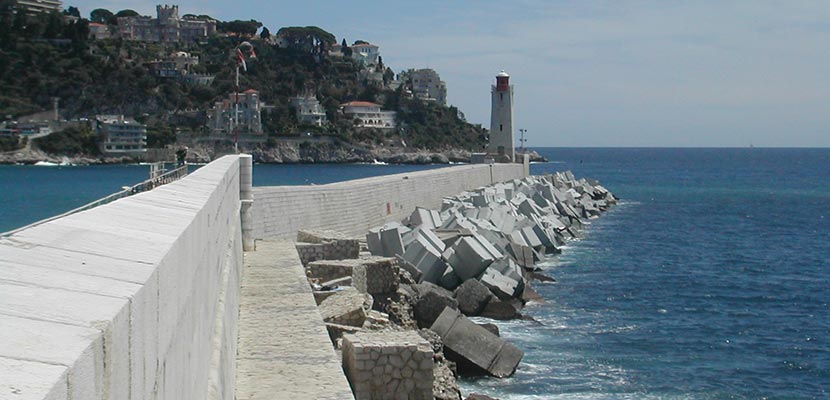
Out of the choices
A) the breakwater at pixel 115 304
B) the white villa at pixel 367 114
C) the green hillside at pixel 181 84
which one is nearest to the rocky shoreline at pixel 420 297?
the breakwater at pixel 115 304

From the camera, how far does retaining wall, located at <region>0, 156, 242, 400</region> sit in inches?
47.6

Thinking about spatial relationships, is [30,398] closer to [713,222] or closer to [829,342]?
[829,342]

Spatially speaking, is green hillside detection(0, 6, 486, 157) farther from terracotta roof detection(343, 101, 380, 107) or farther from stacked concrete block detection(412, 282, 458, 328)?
stacked concrete block detection(412, 282, 458, 328)

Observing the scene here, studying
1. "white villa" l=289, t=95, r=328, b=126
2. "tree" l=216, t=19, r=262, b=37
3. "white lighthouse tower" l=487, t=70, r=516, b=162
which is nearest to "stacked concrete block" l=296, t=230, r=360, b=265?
"white lighthouse tower" l=487, t=70, r=516, b=162

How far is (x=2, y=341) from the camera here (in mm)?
1204

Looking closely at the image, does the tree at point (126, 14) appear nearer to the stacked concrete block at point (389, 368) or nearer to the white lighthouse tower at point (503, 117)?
the white lighthouse tower at point (503, 117)

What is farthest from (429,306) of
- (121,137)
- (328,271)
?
(121,137)

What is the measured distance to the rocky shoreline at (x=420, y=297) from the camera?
8.37 m

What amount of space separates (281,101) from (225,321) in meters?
118

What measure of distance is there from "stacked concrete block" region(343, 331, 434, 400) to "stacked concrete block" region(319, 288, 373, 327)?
1570mm

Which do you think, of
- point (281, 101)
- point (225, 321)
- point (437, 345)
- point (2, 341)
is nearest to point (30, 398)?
point (2, 341)

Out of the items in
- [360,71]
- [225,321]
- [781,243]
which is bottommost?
[781,243]

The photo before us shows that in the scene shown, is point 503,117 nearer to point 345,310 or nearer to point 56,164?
point 345,310

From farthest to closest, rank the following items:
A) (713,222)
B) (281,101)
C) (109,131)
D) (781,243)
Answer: (281,101), (109,131), (713,222), (781,243)
